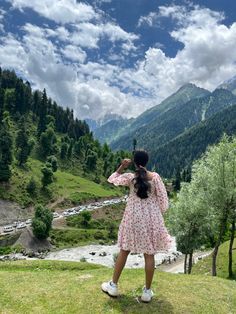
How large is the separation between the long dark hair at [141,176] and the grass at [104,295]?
185 inches

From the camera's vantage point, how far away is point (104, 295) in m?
17.2

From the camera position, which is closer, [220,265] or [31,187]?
[220,265]

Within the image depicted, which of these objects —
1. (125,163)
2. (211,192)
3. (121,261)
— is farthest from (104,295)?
(211,192)

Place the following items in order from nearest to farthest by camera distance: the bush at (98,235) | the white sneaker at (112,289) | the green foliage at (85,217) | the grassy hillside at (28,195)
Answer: the white sneaker at (112,289), the bush at (98,235), the green foliage at (85,217), the grassy hillside at (28,195)

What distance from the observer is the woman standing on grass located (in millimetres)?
15969

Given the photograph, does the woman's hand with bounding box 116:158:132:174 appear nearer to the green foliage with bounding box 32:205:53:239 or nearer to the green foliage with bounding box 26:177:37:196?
the green foliage with bounding box 32:205:53:239

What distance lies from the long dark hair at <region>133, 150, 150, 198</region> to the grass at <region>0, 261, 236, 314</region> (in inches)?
185

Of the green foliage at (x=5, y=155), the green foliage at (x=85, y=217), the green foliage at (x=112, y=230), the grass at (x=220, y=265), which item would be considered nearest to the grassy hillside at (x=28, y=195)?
the green foliage at (x=5, y=155)

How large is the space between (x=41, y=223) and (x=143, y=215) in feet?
394

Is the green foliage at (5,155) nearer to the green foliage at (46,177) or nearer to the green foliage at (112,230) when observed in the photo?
the green foliage at (46,177)

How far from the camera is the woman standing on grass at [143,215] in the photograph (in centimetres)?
1597

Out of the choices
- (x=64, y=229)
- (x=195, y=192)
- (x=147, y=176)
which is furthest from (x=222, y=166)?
(x=64, y=229)

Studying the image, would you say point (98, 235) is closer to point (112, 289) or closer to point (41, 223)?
point (41, 223)

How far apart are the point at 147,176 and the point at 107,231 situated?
147m
